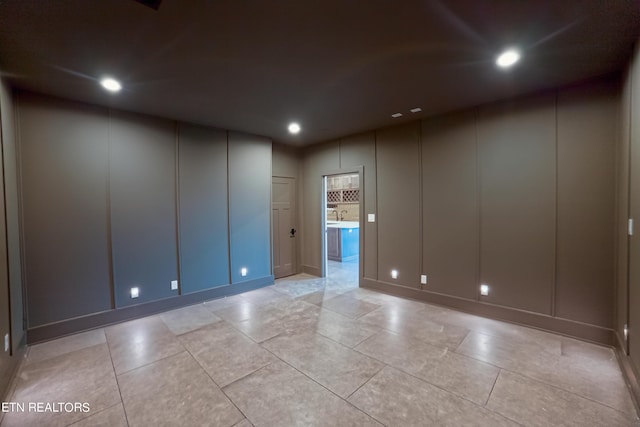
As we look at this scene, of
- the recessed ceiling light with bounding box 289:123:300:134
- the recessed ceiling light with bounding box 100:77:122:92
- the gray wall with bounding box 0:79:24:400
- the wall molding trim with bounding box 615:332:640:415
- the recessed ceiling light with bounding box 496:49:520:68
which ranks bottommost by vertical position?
the wall molding trim with bounding box 615:332:640:415

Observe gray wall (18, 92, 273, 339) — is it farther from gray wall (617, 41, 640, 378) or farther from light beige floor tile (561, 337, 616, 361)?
gray wall (617, 41, 640, 378)

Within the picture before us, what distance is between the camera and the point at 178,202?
3.82m

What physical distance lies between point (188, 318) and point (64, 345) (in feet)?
3.90

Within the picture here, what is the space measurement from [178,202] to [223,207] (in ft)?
2.26

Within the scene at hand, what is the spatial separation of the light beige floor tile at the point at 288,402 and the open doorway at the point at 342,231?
2.83 meters

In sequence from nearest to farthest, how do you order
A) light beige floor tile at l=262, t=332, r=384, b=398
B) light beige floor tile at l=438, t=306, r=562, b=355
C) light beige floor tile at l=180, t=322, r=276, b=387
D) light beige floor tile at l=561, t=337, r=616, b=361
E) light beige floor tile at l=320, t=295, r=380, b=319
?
light beige floor tile at l=262, t=332, r=384, b=398 < light beige floor tile at l=180, t=322, r=276, b=387 < light beige floor tile at l=561, t=337, r=616, b=361 < light beige floor tile at l=438, t=306, r=562, b=355 < light beige floor tile at l=320, t=295, r=380, b=319

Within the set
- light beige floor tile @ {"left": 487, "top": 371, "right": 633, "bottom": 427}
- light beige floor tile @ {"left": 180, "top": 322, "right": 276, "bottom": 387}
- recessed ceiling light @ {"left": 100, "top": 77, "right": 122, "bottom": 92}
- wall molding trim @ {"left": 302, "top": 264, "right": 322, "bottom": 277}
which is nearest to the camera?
light beige floor tile @ {"left": 487, "top": 371, "right": 633, "bottom": 427}

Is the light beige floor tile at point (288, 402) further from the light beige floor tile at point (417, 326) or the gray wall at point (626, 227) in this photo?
the gray wall at point (626, 227)

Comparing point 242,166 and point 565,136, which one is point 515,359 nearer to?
point 565,136

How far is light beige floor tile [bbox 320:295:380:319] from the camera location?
11.7 ft


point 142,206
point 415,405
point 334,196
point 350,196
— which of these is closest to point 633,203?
point 415,405

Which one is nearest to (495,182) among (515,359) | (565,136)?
(565,136)

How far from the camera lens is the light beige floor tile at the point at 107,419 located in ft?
5.72

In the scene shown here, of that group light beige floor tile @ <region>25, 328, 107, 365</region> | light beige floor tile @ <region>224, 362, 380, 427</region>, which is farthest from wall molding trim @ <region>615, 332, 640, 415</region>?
light beige floor tile @ <region>25, 328, 107, 365</region>
